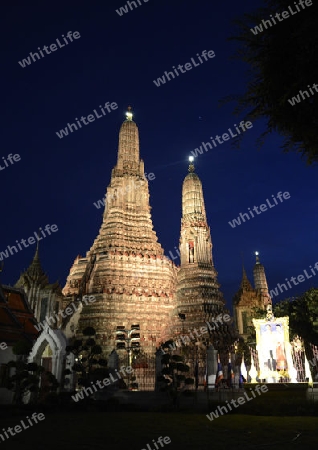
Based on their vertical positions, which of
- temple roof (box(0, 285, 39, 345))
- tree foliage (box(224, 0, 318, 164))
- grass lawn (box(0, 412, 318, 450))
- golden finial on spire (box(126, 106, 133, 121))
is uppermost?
golden finial on spire (box(126, 106, 133, 121))

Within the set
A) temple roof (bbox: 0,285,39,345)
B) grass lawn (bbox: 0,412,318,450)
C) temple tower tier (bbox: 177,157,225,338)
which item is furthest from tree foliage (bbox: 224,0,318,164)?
temple tower tier (bbox: 177,157,225,338)

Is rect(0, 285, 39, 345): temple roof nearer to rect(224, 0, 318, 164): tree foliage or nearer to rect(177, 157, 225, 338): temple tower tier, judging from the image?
rect(177, 157, 225, 338): temple tower tier

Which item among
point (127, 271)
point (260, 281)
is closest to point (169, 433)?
point (127, 271)

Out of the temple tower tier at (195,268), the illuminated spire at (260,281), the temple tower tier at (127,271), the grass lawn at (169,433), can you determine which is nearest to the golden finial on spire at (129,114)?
the temple tower tier at (127,271)

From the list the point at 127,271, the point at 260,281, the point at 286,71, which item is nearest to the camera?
the point at 286,71

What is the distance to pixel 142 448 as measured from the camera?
25.7 ft

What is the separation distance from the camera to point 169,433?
991cm

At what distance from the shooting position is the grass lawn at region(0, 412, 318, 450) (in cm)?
817

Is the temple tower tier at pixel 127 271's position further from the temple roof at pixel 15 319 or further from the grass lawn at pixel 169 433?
the grass lawn at pixel 169 433

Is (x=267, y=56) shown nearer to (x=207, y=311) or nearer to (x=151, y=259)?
(x=207, y=311)

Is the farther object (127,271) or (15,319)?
(127,271)

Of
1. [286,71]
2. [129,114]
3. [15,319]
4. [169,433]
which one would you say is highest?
[129,114]

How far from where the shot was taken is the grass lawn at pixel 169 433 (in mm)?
8172

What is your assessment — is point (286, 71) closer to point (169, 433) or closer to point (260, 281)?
point (169, 433)
